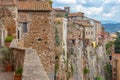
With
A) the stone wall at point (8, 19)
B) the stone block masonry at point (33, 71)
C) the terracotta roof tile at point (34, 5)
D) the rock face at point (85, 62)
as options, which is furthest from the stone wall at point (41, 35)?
the rock face at point (85, 62)

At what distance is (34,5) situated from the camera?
2373 centimetres

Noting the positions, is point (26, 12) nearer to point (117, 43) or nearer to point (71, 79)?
point (71, 79)

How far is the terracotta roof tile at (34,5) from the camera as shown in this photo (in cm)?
2299

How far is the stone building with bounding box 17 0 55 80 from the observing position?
2261 centimetres

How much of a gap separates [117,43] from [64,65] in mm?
54985

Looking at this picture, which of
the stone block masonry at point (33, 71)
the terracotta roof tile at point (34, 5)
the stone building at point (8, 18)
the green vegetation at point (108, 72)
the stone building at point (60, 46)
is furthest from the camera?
the green vegetation at point (108, 72)

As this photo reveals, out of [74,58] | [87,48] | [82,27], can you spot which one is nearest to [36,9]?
[74,58]

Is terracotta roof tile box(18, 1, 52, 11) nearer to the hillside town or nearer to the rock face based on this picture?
the hillside town

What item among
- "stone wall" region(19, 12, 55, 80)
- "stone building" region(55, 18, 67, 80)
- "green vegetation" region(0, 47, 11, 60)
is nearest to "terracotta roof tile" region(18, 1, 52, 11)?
"stone wall" region(19, 12, 55, 80)

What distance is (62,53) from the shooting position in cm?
3180

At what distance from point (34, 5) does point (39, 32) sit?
2.20 meters

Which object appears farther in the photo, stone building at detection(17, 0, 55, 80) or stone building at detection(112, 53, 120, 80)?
stone building at detection(112, 53, 120, 80)

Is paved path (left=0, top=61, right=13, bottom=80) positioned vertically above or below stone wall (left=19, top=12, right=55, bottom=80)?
below

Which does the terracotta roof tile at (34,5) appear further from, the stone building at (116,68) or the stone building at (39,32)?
the stone building at (116,68)
